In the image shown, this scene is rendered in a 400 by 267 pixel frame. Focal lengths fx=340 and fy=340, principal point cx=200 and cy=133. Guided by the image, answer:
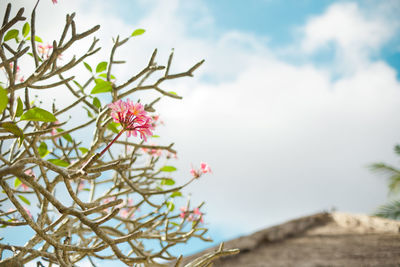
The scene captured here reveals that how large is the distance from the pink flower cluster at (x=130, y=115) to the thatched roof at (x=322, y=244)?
9.59ft

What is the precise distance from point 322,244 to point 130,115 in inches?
162

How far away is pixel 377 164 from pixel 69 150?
7748 millimetres

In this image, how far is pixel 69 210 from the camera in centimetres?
81

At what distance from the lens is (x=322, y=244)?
169 inches

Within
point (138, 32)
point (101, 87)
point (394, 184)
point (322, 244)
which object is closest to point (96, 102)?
point (101, 87)

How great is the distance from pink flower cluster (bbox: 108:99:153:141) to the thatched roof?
2.92 meters

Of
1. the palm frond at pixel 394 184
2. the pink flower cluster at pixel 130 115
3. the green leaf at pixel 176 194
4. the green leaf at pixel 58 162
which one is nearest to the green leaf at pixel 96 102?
the green leaf at pixel 58 162

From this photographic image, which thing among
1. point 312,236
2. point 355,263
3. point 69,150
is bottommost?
point 355,263

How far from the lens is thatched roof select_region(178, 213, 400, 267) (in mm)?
3697

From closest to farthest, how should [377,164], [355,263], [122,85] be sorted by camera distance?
[122,85], [355,263], [377,164]

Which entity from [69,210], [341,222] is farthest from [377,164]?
[69,210]

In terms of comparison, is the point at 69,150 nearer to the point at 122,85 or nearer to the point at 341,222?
the point at 122,85

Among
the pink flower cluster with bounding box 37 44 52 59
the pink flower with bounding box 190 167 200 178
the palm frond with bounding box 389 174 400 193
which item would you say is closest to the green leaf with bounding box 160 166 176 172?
the pink flower with bounding box 190 167 200 178

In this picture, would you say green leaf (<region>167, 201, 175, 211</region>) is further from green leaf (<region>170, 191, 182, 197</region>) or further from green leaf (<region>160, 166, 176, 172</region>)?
green leaf (<region>160, 166, 176, 172</region>)
